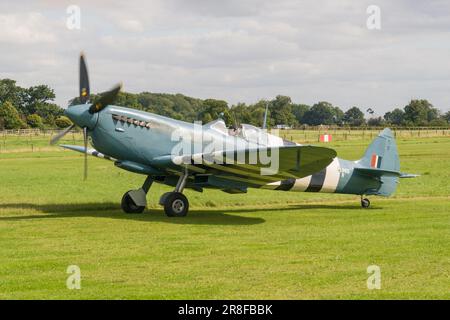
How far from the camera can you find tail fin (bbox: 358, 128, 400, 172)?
773 inches

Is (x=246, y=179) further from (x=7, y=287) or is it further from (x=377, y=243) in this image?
(x=7, y=287)

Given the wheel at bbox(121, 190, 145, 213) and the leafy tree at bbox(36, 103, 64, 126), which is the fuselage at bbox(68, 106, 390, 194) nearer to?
the wheel at bbox(121, 190, 145, 213)

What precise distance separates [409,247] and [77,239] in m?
5.71

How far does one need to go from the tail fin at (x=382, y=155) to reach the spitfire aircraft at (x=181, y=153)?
2575mm

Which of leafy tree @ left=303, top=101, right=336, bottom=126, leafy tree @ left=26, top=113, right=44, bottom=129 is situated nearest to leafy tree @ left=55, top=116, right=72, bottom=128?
leafy tree @ left=26, top=113, right=44, bottom=129

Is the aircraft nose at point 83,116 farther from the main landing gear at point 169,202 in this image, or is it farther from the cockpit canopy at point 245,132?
the cockpit canopy at point 245,132

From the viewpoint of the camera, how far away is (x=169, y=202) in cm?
1633

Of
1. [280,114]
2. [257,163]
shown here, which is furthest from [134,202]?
[280,114]

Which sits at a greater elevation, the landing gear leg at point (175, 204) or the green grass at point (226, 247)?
the landing gear leg at point (175, 204)

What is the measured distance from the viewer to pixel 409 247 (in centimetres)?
1157

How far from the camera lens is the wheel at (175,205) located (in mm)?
16344

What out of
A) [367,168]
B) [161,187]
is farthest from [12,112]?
[367,168]

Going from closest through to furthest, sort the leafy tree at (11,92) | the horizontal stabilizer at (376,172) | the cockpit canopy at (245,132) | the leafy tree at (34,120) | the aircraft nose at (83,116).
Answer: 1. the aircraft nose at (83,116)
2. the cockpit canopy at (245,132)
3. the horizontal stabilizer at (376,172)
4. the leafy tree at (34,120)
5. the leafy tree at (11,92)

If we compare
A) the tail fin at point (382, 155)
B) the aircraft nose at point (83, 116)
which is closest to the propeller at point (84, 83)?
the aircraft nose at point (83, 116)
